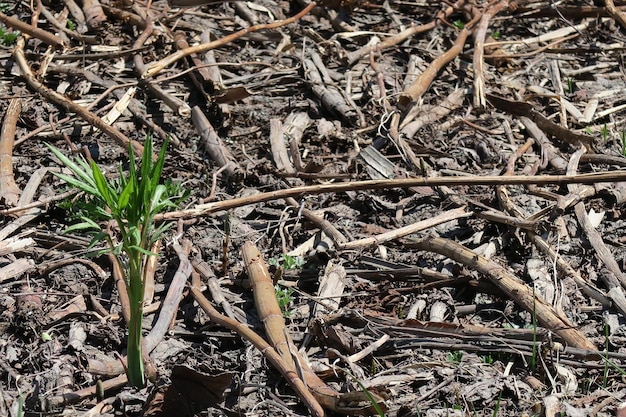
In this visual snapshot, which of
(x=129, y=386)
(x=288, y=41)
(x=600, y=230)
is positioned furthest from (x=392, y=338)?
(x=288, y=41)

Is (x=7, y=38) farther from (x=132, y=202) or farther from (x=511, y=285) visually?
(x=511, y=285)

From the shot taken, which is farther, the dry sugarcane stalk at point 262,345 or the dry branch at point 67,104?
the dry branch at point 67,104

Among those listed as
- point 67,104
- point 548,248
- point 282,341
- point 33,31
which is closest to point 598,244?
point 548,248

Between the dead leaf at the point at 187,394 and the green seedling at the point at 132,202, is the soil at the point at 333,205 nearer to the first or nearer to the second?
the dead leaf at the point at 187,394

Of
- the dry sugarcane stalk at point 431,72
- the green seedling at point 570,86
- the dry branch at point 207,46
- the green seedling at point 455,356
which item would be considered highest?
the dry branch at point 207,46

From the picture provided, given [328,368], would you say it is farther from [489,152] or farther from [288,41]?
[288,41]

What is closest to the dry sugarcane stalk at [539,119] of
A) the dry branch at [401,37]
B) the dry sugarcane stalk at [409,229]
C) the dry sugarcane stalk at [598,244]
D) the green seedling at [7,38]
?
the dry sugarcane stalk at [598,244]
